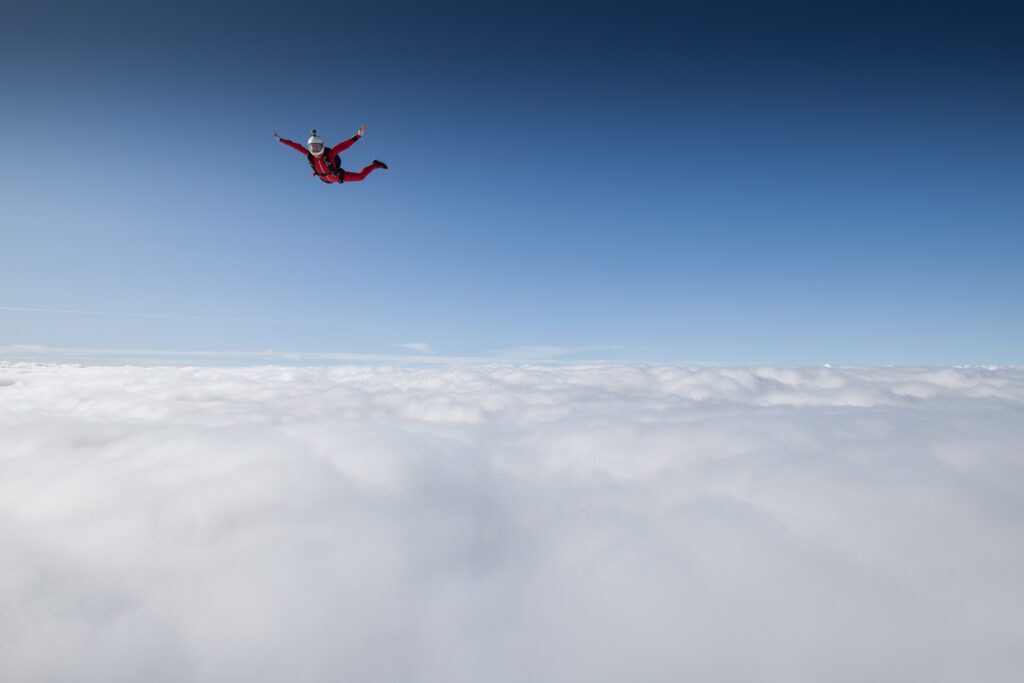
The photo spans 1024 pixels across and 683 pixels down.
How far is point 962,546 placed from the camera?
115312 mm

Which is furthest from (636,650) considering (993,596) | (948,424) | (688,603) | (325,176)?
(325,176)

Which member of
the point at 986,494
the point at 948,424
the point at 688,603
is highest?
the point at 948,424

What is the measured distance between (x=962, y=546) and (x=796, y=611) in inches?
3819

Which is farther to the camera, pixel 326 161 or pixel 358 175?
pixel 358 175

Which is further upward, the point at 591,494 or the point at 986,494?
the point at 986,494

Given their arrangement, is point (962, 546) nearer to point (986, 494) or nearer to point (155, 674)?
point (986, 494)

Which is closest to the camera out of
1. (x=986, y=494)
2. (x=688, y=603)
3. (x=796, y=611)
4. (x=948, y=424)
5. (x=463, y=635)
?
(x=986, y=494)

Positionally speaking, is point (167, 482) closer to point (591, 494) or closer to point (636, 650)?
point (591, 494)

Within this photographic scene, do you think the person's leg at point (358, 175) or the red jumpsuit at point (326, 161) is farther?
the person's leg at point (358, 175)

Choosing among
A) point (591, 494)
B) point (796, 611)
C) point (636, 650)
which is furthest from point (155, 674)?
point (796, 611)

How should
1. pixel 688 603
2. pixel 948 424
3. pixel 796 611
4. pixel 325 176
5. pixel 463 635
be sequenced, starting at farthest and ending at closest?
1. pixel 796 611
2. pixel 688 603
3. pixel 463 635
4. pixel 948 424
5. pixel 325 176

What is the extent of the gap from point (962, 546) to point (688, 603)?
8906 centimetres

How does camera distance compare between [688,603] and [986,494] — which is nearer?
[986,494]

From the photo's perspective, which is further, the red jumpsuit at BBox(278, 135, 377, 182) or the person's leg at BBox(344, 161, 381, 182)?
the person's leg at BBox(344, 161, 381, 182)
